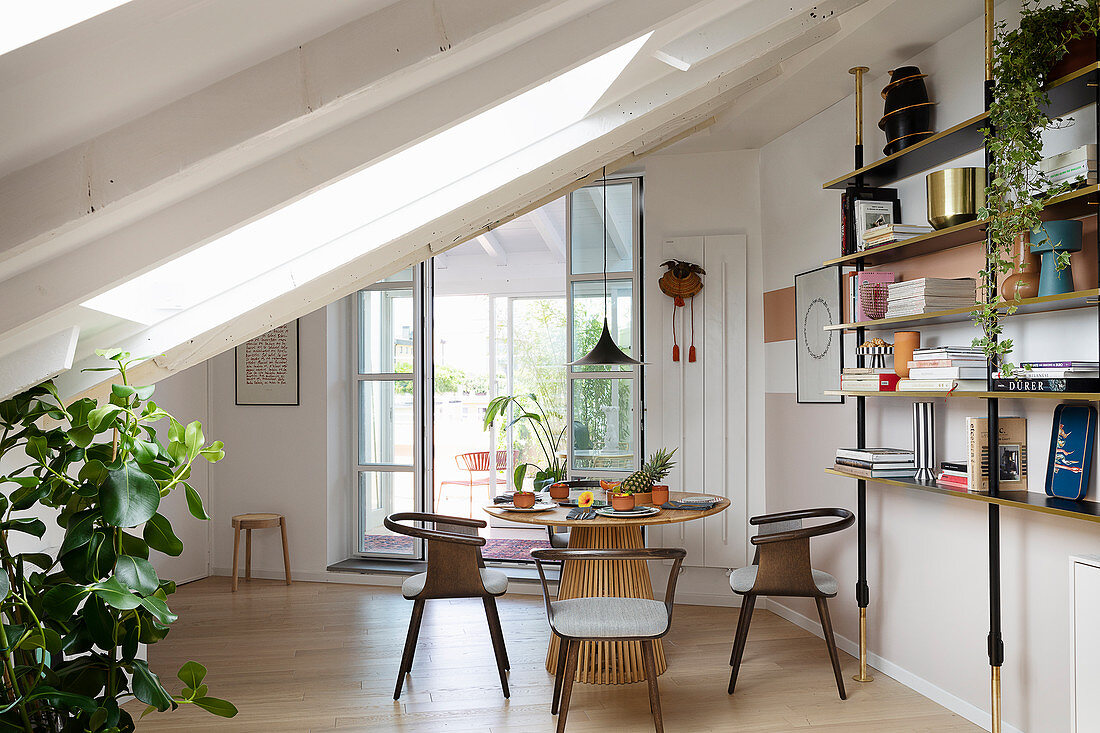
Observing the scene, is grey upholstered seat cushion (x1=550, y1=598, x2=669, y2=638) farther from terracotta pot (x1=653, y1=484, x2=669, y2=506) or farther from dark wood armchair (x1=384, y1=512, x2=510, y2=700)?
terracotta pot (x1=653, y1=484, x2=669, y2=506)

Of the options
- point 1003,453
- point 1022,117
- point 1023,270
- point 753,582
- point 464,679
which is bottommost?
point 464,679

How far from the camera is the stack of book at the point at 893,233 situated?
132 inches

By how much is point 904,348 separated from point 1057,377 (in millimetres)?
849

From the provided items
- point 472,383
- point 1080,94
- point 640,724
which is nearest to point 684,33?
point 1080,94

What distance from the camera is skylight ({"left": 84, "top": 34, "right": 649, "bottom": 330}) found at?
2.34 m

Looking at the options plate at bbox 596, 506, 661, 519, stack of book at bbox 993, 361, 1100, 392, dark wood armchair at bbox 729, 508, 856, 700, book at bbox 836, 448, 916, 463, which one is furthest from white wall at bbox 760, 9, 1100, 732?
plate at bbox 596, 506, 661, 519

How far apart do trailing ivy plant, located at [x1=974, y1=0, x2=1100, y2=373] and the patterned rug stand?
3.72 m

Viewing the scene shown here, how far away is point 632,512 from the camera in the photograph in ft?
12.0

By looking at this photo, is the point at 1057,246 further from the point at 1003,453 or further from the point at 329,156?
the point at 329,156

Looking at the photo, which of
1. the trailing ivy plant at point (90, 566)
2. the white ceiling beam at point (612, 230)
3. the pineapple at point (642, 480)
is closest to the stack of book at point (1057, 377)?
the pineapple at point (642, 480)

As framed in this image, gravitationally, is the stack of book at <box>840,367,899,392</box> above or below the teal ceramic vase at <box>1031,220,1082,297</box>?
below

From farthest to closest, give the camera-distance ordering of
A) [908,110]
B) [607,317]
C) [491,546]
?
[491,546]
[607,317]
[908,110]

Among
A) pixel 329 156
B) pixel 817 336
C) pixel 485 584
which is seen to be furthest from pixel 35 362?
pixel 817 336

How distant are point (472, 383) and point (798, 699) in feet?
20.5
